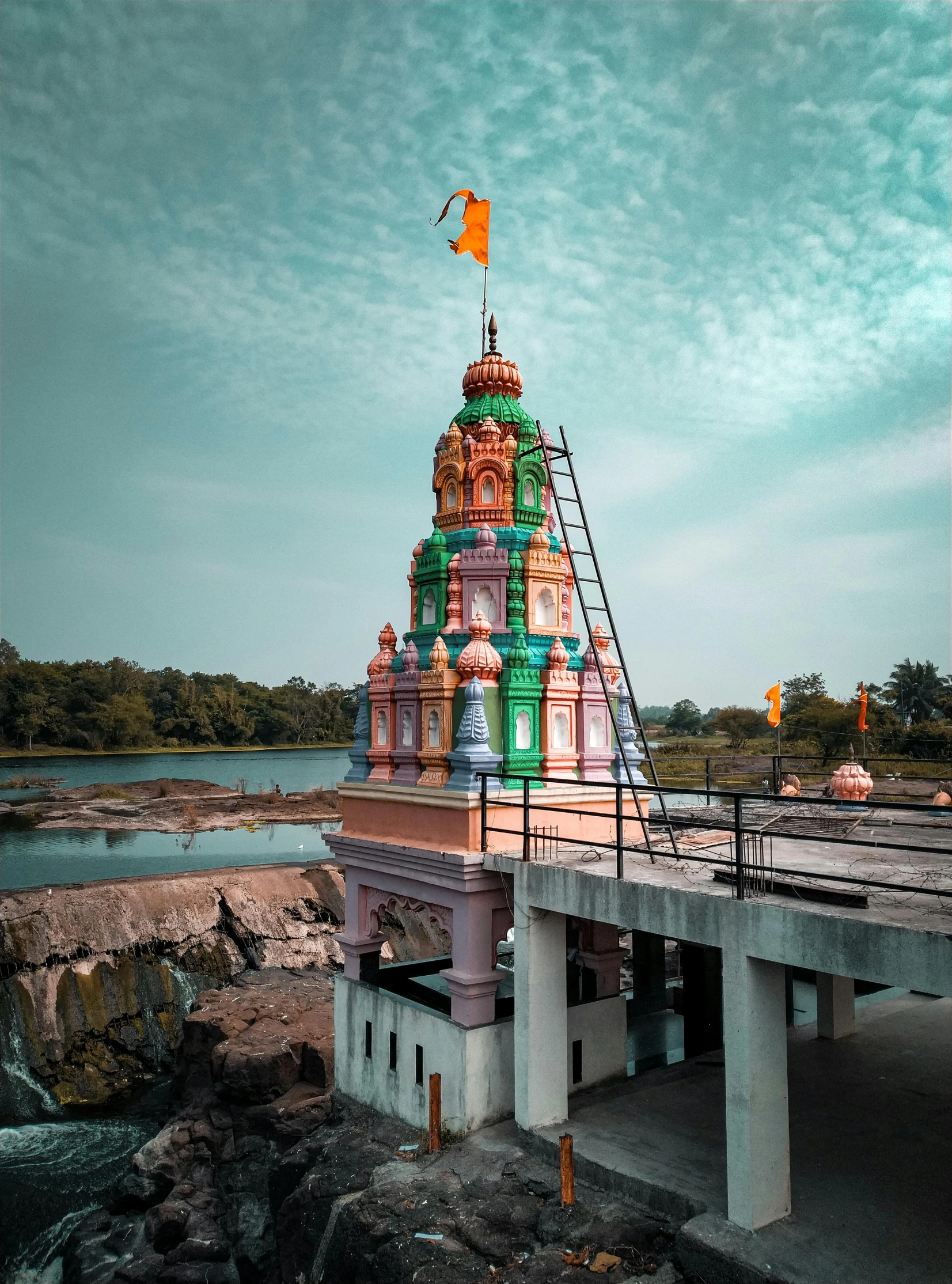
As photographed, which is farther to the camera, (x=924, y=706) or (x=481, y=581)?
(x=924, y=706)

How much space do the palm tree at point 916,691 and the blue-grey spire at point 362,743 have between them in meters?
62.9

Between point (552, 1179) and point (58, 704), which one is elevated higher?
point (58, 704)

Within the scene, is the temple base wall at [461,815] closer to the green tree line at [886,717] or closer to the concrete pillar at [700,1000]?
the concrete pillar at [700,1000]

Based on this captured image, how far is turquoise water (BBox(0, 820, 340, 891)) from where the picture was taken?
43062 millimetres

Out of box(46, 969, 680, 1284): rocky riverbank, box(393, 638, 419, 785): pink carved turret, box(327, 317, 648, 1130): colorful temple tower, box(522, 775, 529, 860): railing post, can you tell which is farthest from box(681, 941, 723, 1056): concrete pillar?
box(393, 638, 419, 785): pink carved turret

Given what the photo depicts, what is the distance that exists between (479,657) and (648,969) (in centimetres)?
913

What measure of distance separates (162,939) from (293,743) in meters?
93.4

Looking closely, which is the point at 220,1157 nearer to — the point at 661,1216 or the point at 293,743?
the point at 661,1216

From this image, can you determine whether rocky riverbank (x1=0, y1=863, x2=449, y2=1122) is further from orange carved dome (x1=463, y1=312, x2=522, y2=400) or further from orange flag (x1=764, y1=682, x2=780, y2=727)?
orange carved dome (x1=463, y1=312, x2=522, y2=400)

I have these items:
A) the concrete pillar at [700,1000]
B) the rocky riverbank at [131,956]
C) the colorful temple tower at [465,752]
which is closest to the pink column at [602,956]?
the colorful temple tower at [465,752]

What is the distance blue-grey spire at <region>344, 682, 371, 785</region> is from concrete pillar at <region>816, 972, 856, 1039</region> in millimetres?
8066

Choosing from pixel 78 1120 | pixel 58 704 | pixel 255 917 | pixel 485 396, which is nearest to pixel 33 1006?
pixel 78 1120

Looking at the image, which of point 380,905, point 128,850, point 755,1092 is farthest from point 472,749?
point 128,850

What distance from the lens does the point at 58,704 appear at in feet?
307
